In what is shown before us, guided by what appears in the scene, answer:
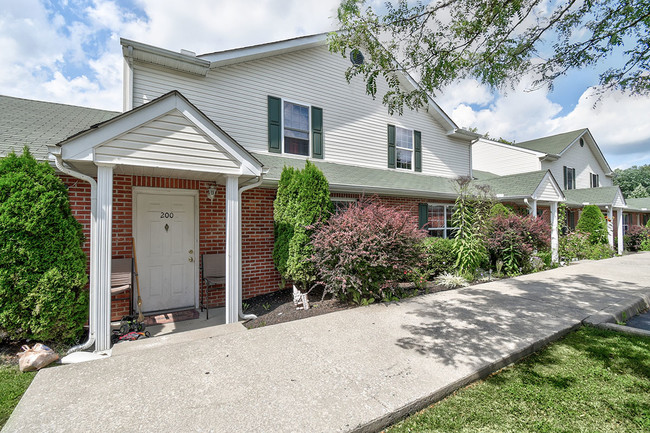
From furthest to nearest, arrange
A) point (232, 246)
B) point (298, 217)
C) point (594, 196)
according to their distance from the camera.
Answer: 1. point (594, 196)
2. point (298, 217)
3. point (232, 246)

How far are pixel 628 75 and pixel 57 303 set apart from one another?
970 centimetres

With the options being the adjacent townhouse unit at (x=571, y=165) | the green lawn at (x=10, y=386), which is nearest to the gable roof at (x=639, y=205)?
the adjacent townhouse unit at (x=571, y=165)

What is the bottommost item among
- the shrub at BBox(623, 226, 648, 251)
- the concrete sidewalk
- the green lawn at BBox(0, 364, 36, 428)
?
the green lawn at BBox(0, 364, 36, 428)

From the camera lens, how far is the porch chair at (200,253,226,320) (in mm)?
6160

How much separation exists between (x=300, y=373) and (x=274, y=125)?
6869 millimetres

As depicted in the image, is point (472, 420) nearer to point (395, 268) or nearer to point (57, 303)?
point (395, 268)

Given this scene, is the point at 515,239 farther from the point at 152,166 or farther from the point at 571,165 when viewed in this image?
the point at 571,165

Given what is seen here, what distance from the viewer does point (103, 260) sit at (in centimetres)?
421

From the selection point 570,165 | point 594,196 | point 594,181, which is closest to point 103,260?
point 594,196

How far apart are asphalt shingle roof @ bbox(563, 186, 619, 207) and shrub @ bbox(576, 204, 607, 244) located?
626mm

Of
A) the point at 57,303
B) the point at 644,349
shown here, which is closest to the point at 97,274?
the point at 57,303

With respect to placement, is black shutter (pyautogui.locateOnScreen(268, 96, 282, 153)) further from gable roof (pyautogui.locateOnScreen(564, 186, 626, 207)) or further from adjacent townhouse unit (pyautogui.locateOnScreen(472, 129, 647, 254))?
gable roof (pyautogui.locateOnScreen(564, 186, 626, 207))

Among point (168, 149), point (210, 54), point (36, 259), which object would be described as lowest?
point (36, 259)

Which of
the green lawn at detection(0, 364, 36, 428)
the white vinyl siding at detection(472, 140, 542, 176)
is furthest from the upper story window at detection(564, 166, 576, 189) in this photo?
the green lawn at detection(0, 364, 36, 428)
